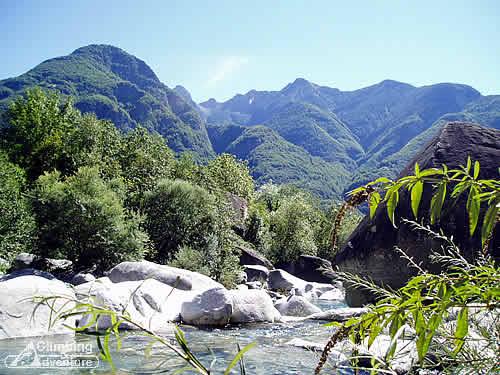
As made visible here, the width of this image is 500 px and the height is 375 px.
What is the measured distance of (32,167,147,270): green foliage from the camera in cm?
2156

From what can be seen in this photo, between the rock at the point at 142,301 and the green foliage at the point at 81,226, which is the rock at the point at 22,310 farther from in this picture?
the green foliage at the point at 81,226

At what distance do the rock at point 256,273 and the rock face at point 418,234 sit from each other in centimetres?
1739

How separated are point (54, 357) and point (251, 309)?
26.4ft

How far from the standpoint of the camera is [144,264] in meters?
19.0

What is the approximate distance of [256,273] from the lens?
107 feet

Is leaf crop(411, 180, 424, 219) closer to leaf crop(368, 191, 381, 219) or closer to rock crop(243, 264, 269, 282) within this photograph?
leaf crop(368, 191, 381, 219)

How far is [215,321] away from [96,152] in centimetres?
2565

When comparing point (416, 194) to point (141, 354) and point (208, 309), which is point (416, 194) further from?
point (208, 309)

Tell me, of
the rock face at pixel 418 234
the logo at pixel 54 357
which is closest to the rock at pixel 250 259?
the rock face at pixel 418 234

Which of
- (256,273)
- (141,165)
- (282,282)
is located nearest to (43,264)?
(256,273)

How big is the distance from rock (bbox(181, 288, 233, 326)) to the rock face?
4070 mm

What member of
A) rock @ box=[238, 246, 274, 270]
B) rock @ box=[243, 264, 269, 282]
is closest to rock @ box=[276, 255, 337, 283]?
rock @ box=[238, 246, 274, 270]

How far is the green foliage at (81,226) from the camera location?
2156 cm

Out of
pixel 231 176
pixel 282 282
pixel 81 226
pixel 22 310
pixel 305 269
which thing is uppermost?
pixel 231 176
